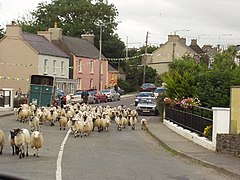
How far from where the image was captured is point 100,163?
16.3 metres

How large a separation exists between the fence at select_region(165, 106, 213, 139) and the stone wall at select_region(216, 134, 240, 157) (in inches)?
80.7

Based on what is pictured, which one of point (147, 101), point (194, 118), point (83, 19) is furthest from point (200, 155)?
point (83, 19)

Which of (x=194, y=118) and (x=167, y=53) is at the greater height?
(x=167, y=53)

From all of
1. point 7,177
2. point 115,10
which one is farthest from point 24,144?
point 115,10

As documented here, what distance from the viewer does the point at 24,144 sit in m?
17.4

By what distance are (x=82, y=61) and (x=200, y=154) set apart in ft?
197

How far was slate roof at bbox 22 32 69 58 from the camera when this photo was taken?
219ft

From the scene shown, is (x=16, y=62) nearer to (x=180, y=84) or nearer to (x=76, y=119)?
(x=180, y=84)

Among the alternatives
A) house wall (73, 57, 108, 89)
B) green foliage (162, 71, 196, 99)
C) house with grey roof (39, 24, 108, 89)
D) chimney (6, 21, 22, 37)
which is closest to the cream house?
house with grey roof (39, 24, 108, 89)

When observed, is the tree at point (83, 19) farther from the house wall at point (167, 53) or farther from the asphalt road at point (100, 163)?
the asphalt road at point (100, 163)

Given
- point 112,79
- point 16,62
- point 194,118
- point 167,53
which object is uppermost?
point 167,53

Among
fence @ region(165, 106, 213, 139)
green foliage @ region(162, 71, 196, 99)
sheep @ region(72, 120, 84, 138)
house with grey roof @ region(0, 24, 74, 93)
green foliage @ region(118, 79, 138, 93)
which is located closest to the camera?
fence @ region(165, 106, 213, 139)

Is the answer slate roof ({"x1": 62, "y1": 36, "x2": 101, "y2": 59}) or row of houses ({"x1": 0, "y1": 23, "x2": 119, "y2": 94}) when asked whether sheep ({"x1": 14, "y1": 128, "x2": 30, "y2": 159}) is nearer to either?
row of houses ({"x1": 0, "y1": 23, "x2": 119, "y2": 94})

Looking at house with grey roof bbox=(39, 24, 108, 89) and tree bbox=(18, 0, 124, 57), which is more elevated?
tree bbox=(18, 0, 124, 57)
